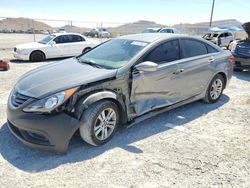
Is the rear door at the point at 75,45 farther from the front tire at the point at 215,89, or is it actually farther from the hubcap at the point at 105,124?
the hubcap at the point at 105,124

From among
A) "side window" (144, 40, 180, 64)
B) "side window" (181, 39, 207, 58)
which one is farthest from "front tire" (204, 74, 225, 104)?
"side window" (144, 40, 180, 64)

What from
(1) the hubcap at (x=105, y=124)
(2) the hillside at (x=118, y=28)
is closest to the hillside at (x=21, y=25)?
(2) the hillside at (x=118, y=28)

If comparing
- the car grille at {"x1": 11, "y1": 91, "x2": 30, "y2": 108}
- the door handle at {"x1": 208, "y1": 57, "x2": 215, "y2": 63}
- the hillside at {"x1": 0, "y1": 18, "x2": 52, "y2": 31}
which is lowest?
the hillside at {"x1": 0, "y1": 18, "x2": 52, "y2": 31}

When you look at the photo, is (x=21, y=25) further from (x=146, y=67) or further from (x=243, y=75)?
(x=146, y=67)

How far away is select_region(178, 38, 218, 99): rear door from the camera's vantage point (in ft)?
15.9

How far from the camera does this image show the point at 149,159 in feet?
11.5

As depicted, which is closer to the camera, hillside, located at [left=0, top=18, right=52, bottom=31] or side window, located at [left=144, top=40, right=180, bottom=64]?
side window, located at [left=144, top=40, right=180, bottom=64]

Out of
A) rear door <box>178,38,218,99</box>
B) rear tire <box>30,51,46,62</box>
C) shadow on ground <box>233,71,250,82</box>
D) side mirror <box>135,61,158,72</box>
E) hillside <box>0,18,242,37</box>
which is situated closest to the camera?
side mirror <box>135,61,158,72</box>

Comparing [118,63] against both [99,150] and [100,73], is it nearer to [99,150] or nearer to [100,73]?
[100,73]

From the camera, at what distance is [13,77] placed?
26.3ft

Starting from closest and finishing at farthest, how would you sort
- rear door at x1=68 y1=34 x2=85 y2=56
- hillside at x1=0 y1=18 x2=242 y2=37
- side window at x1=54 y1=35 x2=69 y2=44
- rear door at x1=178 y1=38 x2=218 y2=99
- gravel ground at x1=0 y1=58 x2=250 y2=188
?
gravel ground at x1=0 y1=58 x2=250 y2=188 < rear door at x1=178 y1=38 x2=218 y2=99 < side window at x1=54 y1=35 x2=69 y2=44 < rear door at x1=68 y1=34 x2=85 y2=56 < hillside at x1=0 y1=18 x2=242 y2=37

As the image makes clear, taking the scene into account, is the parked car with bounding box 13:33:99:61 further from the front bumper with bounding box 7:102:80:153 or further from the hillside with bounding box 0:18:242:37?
the hillside with bounding box 0:18:242:37

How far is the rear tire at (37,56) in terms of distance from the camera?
1140cm

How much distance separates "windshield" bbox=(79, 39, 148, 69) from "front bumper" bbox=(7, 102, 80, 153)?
1167 mm
